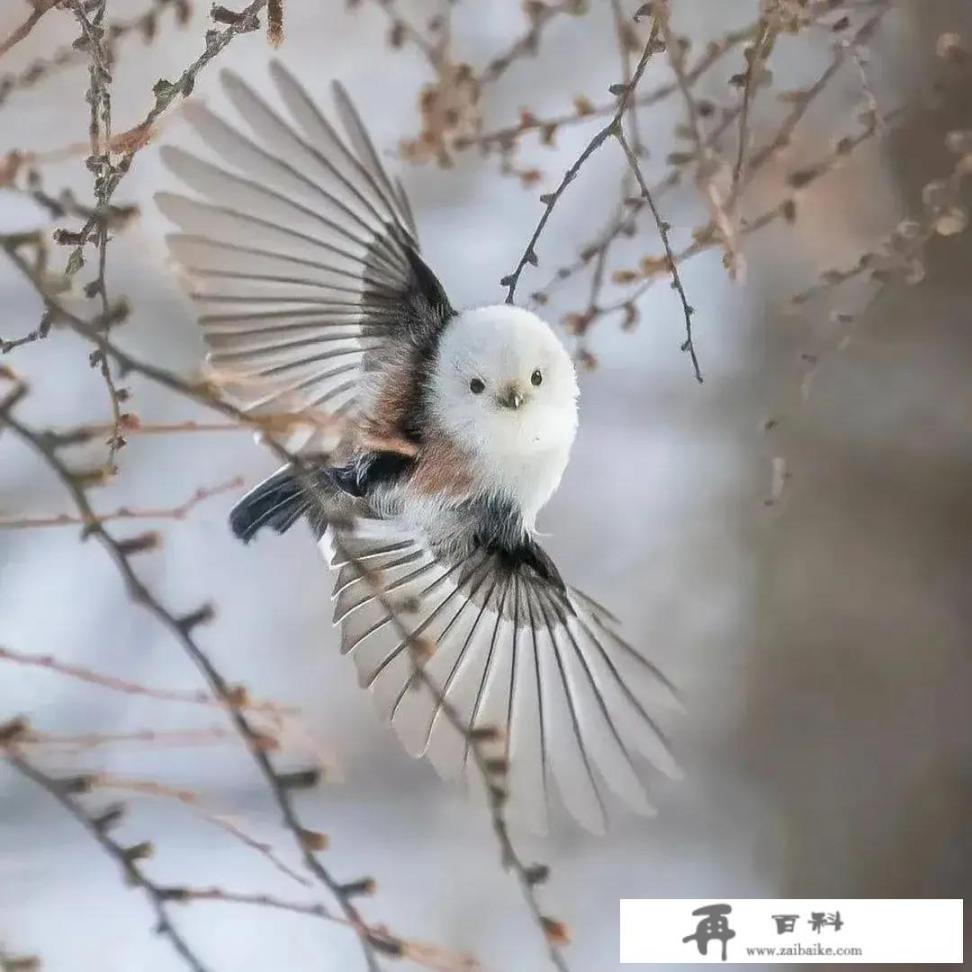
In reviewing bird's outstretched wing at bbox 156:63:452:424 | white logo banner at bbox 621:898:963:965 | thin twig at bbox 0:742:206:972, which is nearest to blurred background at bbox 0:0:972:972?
white logo banner at bbox 621:898:963:965

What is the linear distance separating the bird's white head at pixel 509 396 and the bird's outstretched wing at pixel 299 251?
1.1 inches

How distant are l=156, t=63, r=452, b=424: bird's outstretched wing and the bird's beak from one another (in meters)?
0.05

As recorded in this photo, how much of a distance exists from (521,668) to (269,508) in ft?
0.53

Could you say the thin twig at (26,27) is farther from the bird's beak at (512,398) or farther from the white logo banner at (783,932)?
the white logo banner at (783,932)

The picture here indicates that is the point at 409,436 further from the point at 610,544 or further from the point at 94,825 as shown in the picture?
the point at 610,544

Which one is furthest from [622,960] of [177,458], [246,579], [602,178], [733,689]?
[602,178]

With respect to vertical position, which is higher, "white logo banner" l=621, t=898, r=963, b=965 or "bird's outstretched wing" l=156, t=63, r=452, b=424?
"bird's outstretched wing" l=156, t=63, r=452, b=424

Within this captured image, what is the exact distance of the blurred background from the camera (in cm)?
Answer: 94

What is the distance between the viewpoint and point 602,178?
39.9 inches

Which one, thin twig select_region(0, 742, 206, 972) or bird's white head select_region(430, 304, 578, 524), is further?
bird's white head select_region(430, 304, 578, 524)

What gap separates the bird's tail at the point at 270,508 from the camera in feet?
1.78

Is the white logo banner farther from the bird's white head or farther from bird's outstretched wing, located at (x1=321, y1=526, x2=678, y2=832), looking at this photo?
the bird's white head

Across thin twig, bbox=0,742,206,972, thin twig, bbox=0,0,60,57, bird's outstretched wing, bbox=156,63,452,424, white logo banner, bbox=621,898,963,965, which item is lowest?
thin twig, bbox=0,742,206,972

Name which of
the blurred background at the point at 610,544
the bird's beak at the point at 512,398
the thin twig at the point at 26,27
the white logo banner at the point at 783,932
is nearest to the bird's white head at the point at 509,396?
the bird's beak at the point at 512,398
